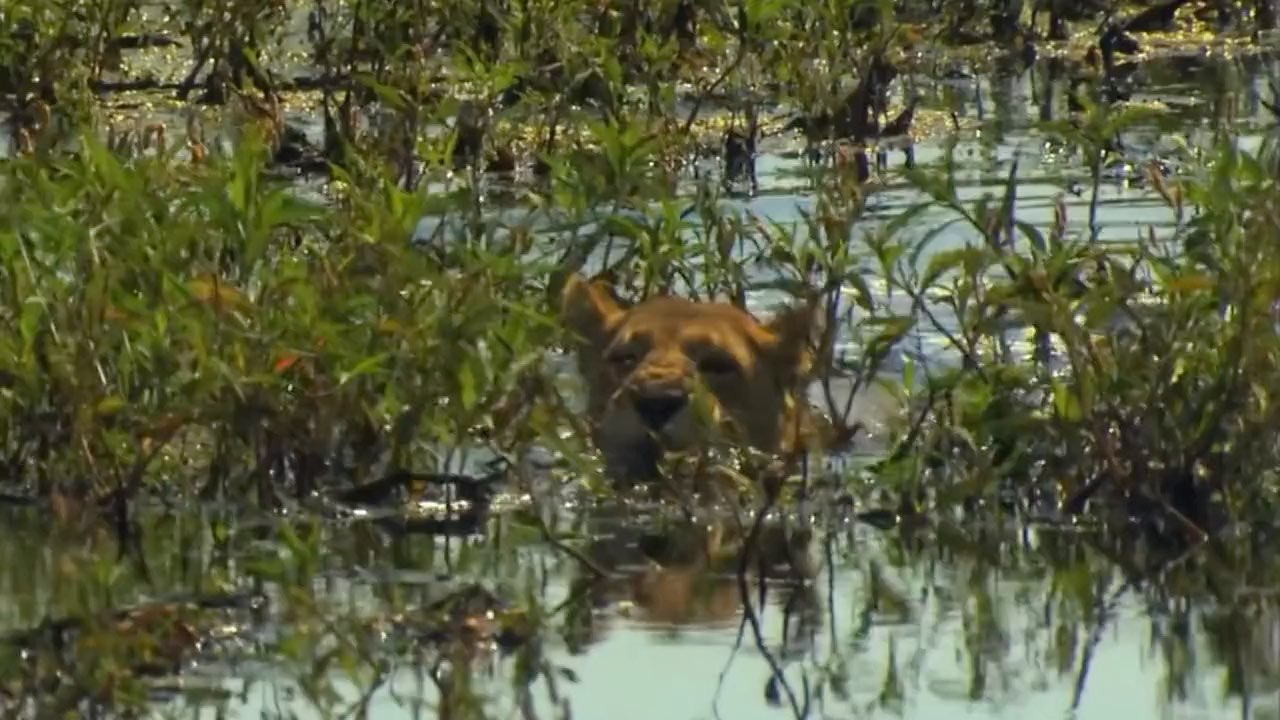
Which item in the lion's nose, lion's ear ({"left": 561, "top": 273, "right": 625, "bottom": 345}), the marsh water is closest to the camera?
the marsh water

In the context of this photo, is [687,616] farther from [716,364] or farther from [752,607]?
[716,364]

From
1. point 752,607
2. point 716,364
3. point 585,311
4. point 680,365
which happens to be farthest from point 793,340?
point 752,607

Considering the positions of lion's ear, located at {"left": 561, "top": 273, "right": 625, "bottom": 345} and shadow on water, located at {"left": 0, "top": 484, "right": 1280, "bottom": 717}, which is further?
lion's ear, located at {"left": 561, "top": 273, "right": 625, "bottom": 345}

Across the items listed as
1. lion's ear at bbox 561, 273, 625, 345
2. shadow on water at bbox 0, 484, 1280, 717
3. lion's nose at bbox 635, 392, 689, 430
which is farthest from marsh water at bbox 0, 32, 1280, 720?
lion's ear at bbox 561, 273, 625, 345

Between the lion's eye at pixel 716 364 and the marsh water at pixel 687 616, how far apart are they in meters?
0.89

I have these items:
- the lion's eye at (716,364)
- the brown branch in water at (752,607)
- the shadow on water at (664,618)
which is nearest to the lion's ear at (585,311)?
the lion's eye at (716,364)

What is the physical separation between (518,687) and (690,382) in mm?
2231

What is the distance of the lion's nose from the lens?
7.75 metres

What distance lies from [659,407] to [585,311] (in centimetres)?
67

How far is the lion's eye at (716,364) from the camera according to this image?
8.08 meters

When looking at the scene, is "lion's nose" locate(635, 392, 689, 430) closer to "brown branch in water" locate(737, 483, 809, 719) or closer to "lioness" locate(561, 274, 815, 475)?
"lioness" locate(561, 274, 815, 475)

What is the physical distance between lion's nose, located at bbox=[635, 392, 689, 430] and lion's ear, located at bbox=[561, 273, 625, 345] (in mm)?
601

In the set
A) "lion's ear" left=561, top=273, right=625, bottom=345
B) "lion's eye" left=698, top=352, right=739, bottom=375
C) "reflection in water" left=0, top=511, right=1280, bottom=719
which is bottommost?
"reflection in water" left=0, top=511, right=1280, bottom=719

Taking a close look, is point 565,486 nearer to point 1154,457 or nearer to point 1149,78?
point 1154,457
